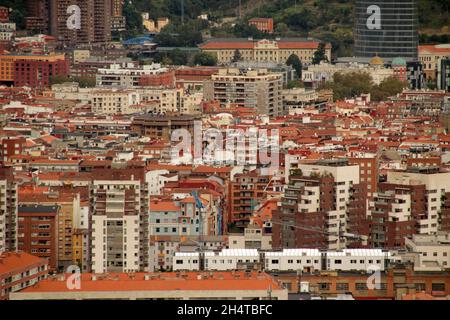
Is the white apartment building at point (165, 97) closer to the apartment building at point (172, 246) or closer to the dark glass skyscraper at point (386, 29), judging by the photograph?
the dark glass skyscraper at point (386, 29)

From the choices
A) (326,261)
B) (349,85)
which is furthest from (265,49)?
(326,261)

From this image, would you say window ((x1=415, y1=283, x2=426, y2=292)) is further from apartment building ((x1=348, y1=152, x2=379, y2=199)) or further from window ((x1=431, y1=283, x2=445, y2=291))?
apartment building ((x1=348, y1=152, x2=379, y2=199))

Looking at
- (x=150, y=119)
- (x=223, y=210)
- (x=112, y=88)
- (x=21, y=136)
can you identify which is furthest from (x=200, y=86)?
(x=223, y=210)

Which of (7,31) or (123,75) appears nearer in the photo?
(123,75)

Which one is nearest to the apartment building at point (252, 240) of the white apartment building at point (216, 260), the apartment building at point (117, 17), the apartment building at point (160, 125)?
the white apartment building at point (216, 260)

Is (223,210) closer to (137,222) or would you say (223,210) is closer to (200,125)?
(137,222)

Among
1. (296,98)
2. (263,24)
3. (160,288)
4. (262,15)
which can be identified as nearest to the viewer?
(160,288)

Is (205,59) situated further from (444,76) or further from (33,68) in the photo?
(444,76)

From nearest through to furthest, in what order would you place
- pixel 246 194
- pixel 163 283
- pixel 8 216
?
pixel 163 283
pixel 8 216
pixel 246 194
